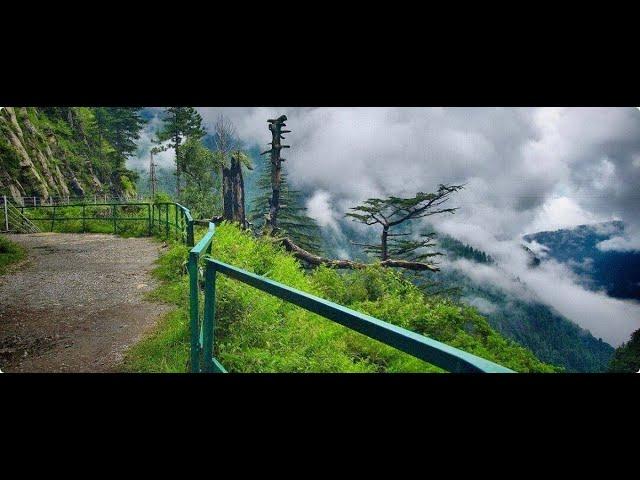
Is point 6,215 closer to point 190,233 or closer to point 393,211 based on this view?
point 190,233

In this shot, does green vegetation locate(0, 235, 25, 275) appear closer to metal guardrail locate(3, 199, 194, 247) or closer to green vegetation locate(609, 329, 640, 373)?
metal guardrail locate(3, 199, 194, 247)

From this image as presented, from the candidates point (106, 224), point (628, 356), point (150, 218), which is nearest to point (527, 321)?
point (628, 356)

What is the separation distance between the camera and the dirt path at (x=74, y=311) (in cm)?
302

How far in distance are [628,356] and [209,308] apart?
24.4 m

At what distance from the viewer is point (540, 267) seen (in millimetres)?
67125

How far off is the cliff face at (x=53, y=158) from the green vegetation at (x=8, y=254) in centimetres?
1227

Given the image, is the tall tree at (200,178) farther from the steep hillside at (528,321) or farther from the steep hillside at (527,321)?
the steep hillside at (528,321)

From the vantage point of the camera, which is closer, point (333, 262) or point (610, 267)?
point (333, 262)

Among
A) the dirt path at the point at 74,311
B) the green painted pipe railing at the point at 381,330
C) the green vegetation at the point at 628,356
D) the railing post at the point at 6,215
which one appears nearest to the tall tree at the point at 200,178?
the railing post at the point at 6,215

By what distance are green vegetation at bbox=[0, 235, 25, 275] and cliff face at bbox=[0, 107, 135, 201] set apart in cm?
1227

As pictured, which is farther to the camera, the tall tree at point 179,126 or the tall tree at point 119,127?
the tall tree at point 119,127

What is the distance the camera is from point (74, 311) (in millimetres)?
4023
